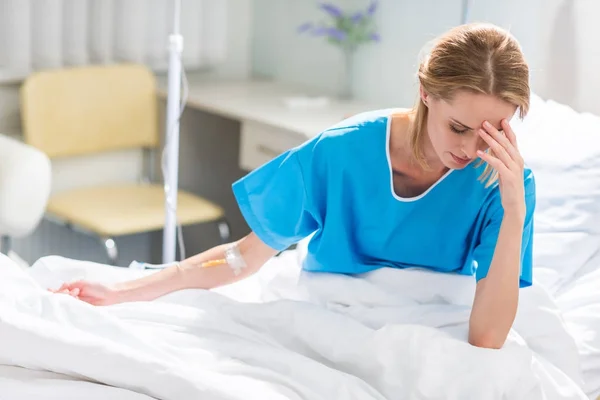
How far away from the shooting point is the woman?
59.2 inches

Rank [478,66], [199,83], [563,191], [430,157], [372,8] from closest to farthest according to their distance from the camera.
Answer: [478,66] < [430,157] < [563,191] < [372,8] < [199,83]

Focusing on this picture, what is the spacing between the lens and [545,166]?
2.05 m

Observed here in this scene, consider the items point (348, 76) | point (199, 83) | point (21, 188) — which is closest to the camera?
point (21, 188)

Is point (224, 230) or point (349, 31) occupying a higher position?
point (349, 31)

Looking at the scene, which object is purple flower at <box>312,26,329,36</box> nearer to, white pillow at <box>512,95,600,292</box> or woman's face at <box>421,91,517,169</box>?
white pillow at <box>512,95,600,292</box>

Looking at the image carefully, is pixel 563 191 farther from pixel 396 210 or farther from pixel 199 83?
pixel 199 83

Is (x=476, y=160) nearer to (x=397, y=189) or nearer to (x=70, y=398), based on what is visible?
(x=397, y=189)

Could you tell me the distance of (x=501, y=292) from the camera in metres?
1.51

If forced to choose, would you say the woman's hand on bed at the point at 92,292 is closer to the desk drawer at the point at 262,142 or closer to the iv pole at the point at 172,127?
the iv pole at the point at 172,127

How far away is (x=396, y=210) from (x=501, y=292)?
243 millimetres

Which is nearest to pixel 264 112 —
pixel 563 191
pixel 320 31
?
pixel 320 31

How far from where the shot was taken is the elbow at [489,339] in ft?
4.90

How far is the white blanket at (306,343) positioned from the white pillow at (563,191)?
0.85 feet

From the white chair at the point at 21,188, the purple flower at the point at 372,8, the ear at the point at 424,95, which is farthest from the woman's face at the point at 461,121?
the purple flower at the point at 372,8
